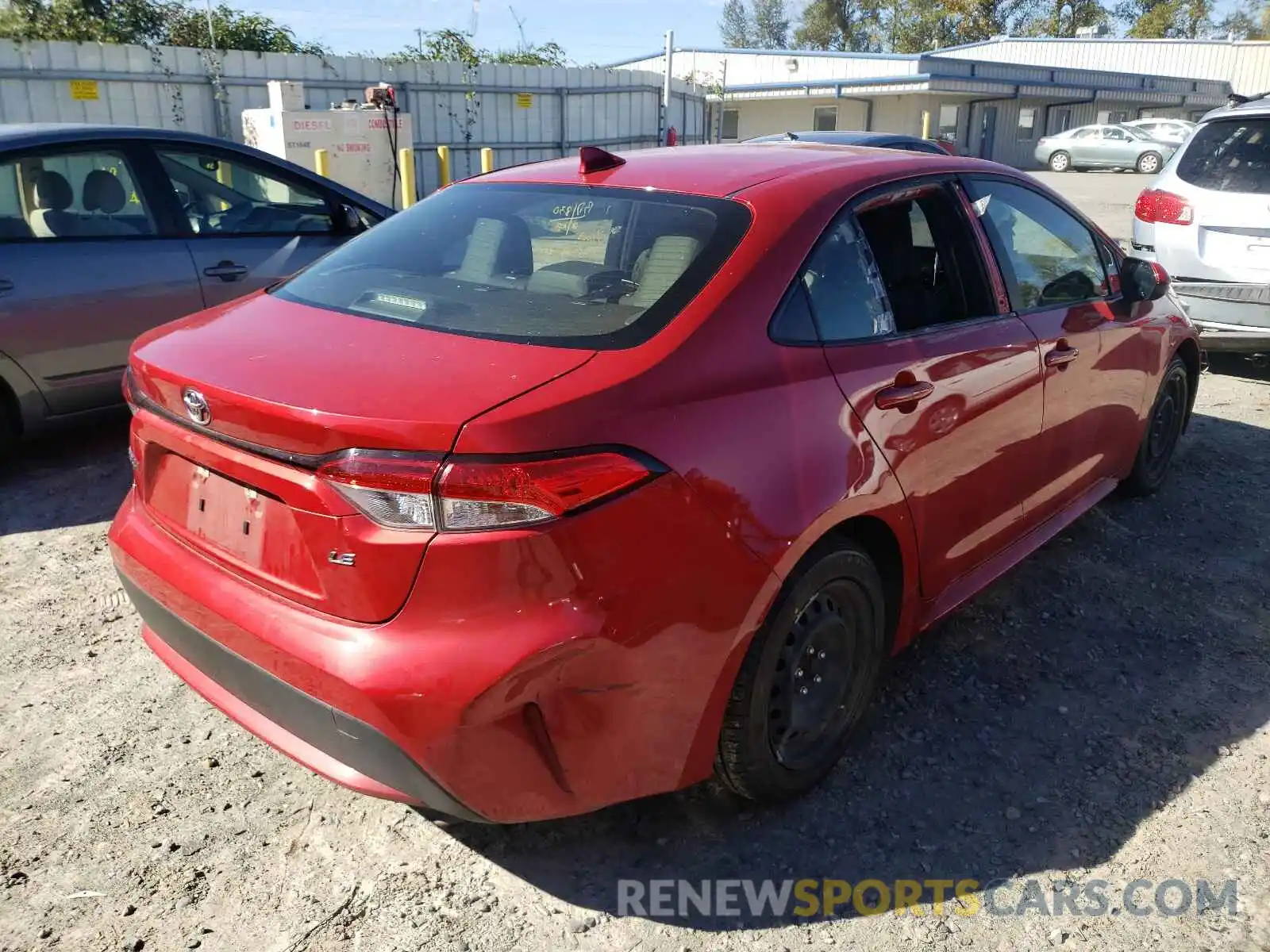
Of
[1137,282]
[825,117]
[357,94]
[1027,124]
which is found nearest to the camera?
[1137,282]

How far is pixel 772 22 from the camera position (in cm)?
8281

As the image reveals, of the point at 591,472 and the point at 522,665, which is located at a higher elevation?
the point at 591,472

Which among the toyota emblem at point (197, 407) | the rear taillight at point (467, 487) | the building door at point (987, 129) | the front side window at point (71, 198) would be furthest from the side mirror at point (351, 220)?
the building door at point (987, 129)

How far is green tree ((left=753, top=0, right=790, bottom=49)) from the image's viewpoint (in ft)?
270

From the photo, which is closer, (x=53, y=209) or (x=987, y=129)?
(x=53, y=209)

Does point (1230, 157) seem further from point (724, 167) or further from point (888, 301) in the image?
point (724, 167)

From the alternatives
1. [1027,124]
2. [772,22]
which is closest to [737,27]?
[772,22]

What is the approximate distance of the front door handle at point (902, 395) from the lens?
107 inches

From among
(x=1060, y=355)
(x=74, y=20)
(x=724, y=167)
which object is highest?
(x=74, y=20)

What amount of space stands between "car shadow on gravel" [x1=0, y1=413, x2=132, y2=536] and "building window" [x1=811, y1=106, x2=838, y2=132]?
116 feet

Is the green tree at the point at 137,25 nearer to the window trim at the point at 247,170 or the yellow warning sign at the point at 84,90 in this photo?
the yellow warning sign at the point at 84,90

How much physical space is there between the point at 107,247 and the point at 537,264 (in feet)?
10.2

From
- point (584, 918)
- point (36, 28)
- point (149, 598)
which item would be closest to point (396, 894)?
point (584, 918)

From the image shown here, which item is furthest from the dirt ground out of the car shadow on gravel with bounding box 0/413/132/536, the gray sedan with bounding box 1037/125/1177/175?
the gray sedan with bounding box 1037/125/1177/175
